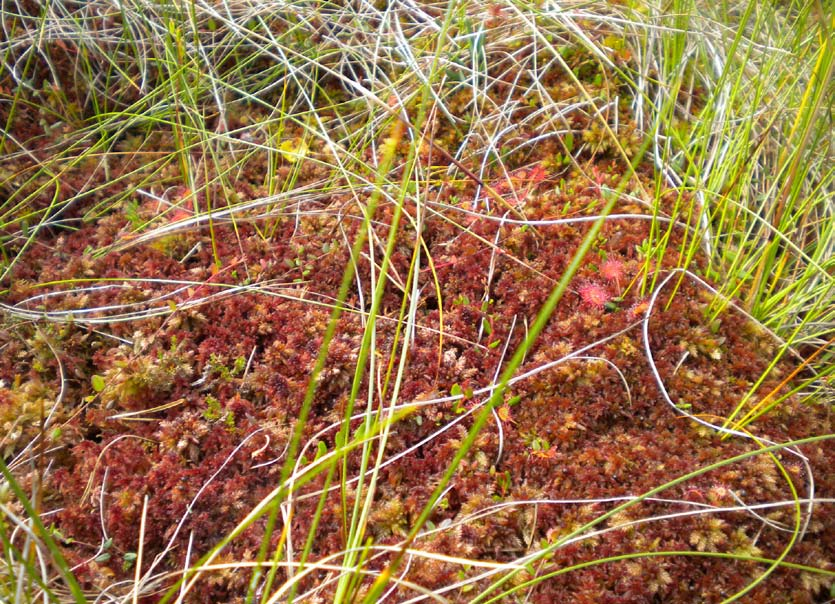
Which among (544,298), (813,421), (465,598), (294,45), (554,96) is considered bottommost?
(465,598)

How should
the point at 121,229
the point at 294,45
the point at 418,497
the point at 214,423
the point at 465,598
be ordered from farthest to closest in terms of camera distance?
the point at 294,45 < the point at 121,229 < the point at 214,423 < the point at 418,497 < the point at 465,598

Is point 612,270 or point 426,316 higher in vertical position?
point 612,270

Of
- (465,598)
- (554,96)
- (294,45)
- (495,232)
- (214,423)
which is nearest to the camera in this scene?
(465,598)

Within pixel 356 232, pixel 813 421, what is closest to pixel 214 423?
pixel 356 232

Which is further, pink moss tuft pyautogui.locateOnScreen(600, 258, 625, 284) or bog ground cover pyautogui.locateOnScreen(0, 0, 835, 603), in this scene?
pink moss tuft pyautogui.locateOnScreen(600, 258, 625, 284)

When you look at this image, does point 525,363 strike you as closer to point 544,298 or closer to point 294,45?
point 544,298

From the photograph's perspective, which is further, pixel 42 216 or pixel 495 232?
pixel 42 216

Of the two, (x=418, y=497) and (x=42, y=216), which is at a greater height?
(x=42, y=216)

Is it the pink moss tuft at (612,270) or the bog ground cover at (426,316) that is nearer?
the bog ground cover at (426,316)
